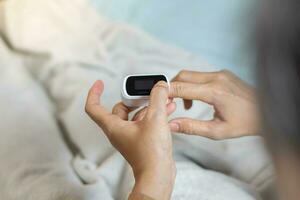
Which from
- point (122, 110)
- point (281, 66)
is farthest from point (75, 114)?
point (281, 66)

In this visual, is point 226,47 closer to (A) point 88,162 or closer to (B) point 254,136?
(B) point 254,136

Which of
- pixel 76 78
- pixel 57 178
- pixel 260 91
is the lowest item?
pixel 57 178

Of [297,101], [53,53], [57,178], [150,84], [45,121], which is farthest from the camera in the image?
[53,53]

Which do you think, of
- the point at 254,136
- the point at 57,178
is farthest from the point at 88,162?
the point at 254,136

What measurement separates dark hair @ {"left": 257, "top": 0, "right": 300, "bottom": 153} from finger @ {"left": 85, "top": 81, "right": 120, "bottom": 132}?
10.8 inches

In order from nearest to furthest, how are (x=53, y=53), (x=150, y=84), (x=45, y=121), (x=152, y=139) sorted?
(x=152, y=139), (x=150, y=84), (x=45, y=121), (x=53, y=53)

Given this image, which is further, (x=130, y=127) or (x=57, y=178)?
(x=57, y=178)

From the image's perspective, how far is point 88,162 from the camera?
0.93m

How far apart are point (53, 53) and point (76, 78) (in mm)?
88

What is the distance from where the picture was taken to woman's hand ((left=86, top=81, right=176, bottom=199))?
24.5 inches

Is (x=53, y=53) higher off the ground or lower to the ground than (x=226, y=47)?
lower

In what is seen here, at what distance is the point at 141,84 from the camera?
78cm

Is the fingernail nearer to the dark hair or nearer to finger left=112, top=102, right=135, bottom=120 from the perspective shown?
finger left=112, top=102, right=135, bottom=120

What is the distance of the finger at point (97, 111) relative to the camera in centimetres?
71
